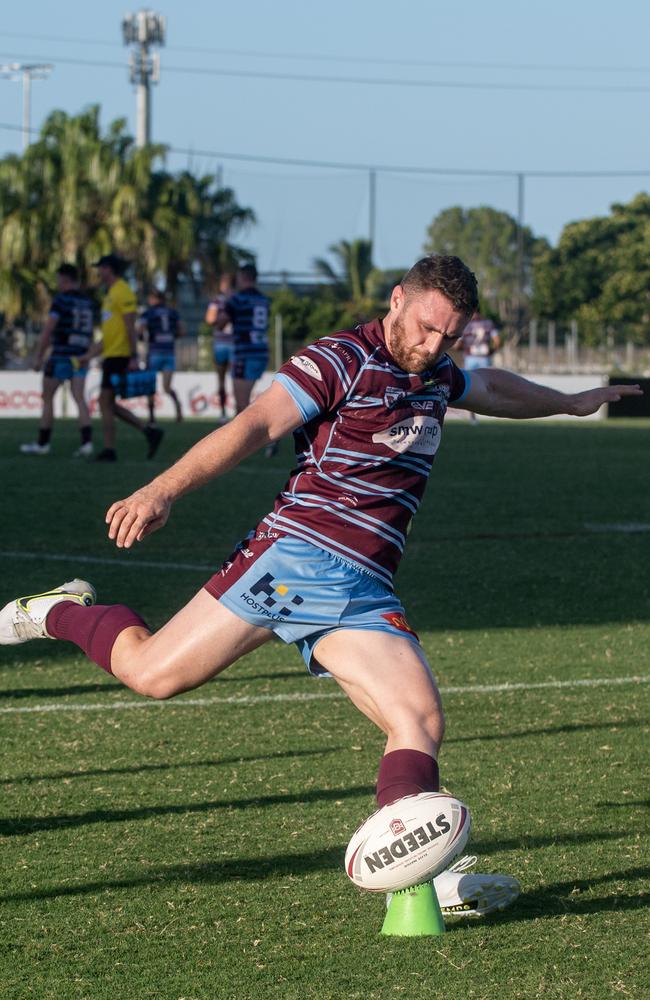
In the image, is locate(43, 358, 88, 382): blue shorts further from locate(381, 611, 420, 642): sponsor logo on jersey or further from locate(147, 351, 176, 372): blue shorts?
locate(381, 611, 420, 642): sponsor logo on jersey

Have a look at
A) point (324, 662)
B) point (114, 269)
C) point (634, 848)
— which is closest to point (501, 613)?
point (634, 848)

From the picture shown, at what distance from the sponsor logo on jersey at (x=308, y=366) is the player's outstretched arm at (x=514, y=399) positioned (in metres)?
0.69

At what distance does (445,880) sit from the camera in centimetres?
410

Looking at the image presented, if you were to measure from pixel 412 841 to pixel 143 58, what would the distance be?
196 feet

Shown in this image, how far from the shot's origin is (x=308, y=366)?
3.98 metres

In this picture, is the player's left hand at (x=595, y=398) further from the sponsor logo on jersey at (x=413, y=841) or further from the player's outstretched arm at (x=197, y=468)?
the sponsor logo on jersey at (x=413, y=841)

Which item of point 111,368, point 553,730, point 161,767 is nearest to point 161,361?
point 111,368

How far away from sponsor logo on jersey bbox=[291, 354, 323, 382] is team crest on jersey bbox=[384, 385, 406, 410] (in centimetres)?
20

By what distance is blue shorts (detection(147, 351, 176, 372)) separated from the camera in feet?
87.2

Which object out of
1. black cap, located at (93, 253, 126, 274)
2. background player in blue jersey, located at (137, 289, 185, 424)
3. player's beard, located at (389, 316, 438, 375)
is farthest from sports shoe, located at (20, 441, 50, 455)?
player's beard, located at (389, 316, 438, 375)

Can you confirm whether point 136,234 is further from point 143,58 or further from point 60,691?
point 60,691

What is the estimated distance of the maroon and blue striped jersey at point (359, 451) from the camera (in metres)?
4.03

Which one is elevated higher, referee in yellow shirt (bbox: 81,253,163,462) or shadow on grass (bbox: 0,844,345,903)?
referee in yellow shirt (bbox: 81,253,163,462)

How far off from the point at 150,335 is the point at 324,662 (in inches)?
917
